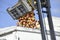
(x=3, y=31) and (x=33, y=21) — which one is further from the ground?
(x=33, y=21)

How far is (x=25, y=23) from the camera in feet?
49.4

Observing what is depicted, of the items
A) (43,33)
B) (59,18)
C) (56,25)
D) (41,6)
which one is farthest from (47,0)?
(59,18)

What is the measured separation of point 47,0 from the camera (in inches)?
259

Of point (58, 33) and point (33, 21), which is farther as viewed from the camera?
point (33, 21)

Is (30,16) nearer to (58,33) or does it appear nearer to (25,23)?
(25,23)

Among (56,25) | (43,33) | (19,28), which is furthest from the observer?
A: (56,25)

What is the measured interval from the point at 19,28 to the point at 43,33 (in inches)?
205

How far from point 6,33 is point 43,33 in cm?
559

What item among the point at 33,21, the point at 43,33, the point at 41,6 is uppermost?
the point at 33,21

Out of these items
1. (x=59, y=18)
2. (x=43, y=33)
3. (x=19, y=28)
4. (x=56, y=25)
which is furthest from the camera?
(x=59, y=18)

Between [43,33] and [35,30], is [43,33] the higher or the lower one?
the lower one

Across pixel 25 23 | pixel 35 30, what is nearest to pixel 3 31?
pixel 35 30

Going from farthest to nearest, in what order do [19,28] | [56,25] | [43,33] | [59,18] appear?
[59,18]
[56,25]
[19,28]
[43,33]

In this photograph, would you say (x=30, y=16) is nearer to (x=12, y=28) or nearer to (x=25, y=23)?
(x=25, y=23)
